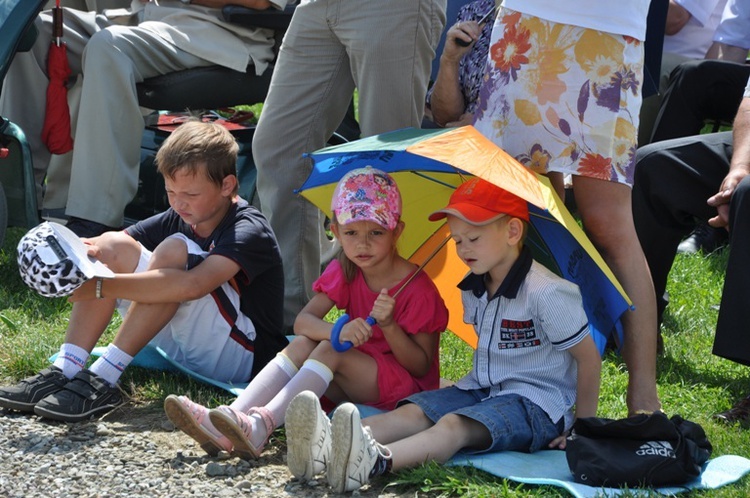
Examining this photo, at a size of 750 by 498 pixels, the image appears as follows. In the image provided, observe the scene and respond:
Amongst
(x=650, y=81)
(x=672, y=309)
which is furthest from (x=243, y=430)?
(x=672, y=309)

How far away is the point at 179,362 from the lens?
418 centimetres

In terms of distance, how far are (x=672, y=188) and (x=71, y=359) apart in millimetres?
2481

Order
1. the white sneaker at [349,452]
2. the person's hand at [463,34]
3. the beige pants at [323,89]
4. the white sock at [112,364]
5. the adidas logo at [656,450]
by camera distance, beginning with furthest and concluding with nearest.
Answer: the person's hand at [463,34]
the beige pants at [323,89]
the white sock at [112,364]
the adidas logo at [656,450]
the white sneaker at [349,452]

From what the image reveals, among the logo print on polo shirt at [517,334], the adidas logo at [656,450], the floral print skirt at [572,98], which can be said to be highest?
the floral print skirt at [572,98]

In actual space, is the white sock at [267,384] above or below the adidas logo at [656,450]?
below

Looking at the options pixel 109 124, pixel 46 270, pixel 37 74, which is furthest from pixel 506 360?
pixel 37 74

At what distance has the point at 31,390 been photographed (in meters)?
3.82

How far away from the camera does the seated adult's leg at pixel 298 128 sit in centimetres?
461

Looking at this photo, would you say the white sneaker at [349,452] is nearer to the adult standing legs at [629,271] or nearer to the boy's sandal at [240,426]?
the boy's sandal at [240,426]

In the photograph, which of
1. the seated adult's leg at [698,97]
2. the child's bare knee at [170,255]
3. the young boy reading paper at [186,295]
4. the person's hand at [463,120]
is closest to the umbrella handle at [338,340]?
the young boy reading paper at [186,295]

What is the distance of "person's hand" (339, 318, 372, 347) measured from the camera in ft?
11.7

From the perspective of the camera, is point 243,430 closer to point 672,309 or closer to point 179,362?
point 179,362

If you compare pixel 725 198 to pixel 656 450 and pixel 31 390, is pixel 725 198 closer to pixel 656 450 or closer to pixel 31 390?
pixel 656 450

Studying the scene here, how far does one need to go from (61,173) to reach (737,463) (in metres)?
4.16
